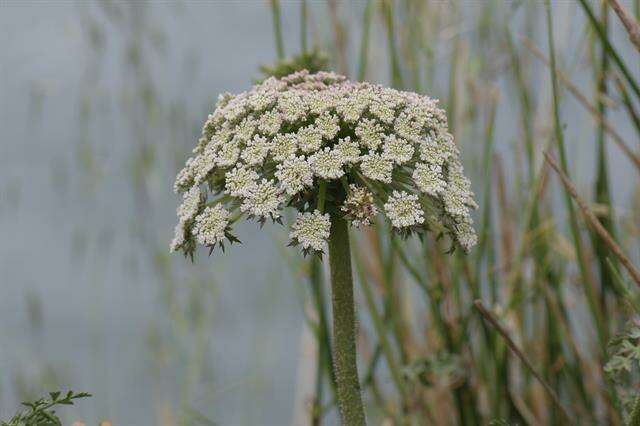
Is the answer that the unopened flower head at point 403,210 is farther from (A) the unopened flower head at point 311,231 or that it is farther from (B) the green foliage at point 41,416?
(B) the green foliage at point 41,416

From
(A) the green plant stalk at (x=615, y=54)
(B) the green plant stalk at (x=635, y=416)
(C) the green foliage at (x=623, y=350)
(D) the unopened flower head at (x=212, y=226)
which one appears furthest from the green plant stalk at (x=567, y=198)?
(D) the unopened flower head at (x=212, y=226)

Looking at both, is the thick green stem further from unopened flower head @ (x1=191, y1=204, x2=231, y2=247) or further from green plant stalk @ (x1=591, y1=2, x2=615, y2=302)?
green plant stalk @ (x1=591, y1=2, x2=615, y2=302)

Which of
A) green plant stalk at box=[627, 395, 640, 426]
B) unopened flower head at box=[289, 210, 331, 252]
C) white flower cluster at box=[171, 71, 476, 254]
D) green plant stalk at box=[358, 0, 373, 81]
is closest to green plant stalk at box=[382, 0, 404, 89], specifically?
green plant stalk at box=[358, 0, 373, 81]

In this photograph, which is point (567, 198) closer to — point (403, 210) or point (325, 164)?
point (403, 210)

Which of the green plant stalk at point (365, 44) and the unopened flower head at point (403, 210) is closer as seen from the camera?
the unopened flower head at point (403, 210)

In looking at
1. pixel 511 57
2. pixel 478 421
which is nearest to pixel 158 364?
pixel 478 421

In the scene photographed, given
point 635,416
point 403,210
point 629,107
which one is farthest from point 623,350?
point 629,107

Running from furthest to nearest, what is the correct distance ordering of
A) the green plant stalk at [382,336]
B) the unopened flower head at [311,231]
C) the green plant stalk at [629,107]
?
the green plant stalk at [382,336] → the green plant stalk at [629,107] → the unopened flower head at [311,231]
